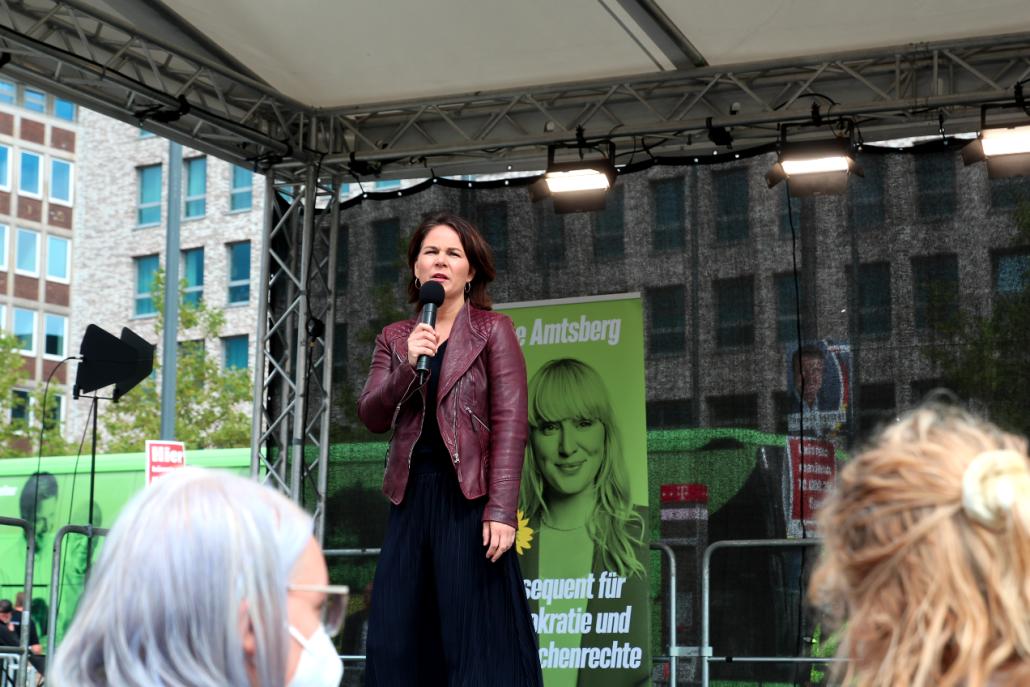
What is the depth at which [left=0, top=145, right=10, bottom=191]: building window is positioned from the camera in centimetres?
4166

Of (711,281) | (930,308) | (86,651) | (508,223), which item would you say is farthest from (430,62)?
(86,651)

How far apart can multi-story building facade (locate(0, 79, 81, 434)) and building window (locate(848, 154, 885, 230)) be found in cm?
3783

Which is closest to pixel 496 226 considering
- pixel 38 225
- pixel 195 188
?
pixel 195 188

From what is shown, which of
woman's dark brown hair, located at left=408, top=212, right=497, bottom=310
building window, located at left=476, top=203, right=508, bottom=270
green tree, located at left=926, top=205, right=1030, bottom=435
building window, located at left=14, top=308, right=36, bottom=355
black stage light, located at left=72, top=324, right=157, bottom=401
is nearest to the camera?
woman's dark brown hair, located at left=408, top=212, right=497, bottom=310

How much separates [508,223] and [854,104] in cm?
180

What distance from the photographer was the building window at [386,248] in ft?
23.3

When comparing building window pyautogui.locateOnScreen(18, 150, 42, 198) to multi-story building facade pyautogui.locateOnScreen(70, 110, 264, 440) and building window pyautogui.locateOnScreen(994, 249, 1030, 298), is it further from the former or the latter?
building window pyautogui.locateOnScreen(994, 249, 1030, 298)

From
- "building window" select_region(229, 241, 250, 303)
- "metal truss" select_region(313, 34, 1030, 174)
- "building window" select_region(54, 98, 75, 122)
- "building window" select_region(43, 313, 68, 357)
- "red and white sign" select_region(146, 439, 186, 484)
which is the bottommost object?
"red and white sign" select_region(146, 439, 186, 484)

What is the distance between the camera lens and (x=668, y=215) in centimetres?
659

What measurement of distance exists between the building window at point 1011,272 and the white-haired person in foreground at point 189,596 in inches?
209

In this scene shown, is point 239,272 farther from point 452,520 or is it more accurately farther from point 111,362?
point 452,520

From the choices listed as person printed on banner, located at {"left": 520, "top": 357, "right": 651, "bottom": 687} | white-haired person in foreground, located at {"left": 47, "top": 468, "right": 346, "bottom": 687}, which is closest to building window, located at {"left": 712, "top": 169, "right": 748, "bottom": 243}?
person printed on banner, located at {"left": 520, "top": 357, "right": 651, "bottom": 687}

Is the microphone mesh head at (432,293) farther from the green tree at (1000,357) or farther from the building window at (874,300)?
the green tree at (1000,357)

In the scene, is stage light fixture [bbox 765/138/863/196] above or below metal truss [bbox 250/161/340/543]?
above
